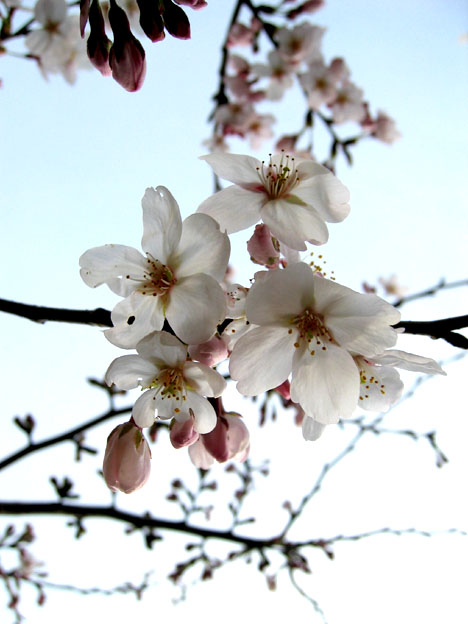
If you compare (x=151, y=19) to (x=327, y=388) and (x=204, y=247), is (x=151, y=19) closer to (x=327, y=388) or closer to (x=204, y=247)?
(x=204, y=247)

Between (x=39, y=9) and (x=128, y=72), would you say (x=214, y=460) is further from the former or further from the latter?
(x=39, y=9)

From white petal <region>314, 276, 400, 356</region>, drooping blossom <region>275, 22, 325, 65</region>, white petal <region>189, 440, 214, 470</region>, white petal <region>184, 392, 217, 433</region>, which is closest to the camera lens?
white petal <region>314, 276, 400, 356</region>

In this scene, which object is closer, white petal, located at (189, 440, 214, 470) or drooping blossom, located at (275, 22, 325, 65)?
white petal, located at (189, 440, 214, 470)

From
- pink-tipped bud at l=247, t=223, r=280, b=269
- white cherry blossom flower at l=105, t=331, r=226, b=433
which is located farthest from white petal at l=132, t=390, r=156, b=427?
pink-tipped bud at l=247, t=223, r=280, b=269

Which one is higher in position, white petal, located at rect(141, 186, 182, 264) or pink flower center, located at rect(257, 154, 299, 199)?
pink flower center, located at rect(257, 154, 299, 199)

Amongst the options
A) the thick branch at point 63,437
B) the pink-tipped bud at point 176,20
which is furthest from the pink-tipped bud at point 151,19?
the thick branch at point 63,437

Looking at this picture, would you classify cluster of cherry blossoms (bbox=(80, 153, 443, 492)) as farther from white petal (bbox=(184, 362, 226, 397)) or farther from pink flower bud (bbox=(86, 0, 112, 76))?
pink flower bud (bbox=(86, 0, 112, 76))
